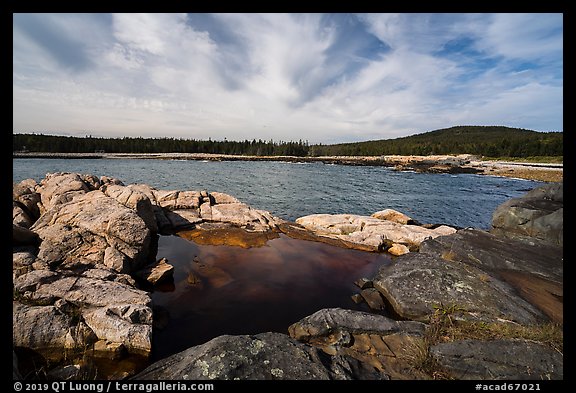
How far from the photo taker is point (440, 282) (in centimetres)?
1041

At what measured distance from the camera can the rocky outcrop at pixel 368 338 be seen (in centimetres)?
673

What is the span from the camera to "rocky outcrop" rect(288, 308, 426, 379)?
6.73 metres

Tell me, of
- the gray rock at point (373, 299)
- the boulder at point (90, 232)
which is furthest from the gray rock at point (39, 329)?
the gray rock at point (373, 299)

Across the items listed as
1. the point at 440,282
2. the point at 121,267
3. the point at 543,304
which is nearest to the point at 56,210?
the point at 121,267

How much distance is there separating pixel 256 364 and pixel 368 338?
4079 mm

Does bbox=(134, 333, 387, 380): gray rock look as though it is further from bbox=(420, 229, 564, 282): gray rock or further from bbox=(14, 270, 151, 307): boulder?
bbox=(420, 229, 564, 282): gray rock

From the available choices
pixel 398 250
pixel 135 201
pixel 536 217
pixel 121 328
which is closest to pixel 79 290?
pixel 121 328

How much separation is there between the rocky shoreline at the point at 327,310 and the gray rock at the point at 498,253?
0.07 m

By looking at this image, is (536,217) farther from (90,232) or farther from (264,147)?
(264,147)

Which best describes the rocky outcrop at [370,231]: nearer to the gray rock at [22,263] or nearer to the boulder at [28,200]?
the gray rock at [22,263]

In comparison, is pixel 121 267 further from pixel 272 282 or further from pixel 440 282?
pixel 440 282

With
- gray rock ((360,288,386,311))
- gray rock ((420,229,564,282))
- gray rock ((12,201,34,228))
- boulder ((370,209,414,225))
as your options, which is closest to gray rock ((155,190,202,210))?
gray rock ((12,201,34,228))

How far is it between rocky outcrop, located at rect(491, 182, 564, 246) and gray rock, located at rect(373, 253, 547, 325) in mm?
5786

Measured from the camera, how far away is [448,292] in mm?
9930
